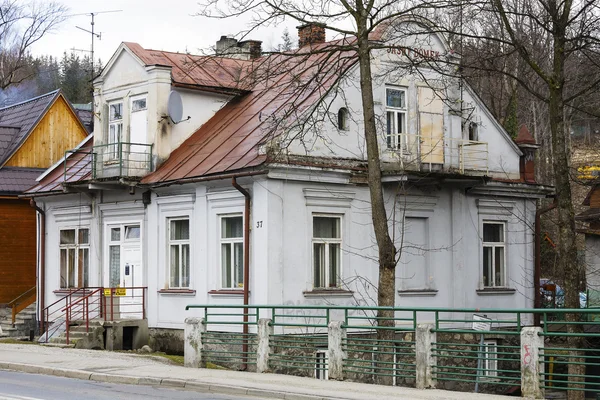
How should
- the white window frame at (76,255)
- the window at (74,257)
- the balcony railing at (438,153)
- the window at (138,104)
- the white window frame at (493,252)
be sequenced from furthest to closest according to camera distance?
1. the window at (74,257)
2. the white window frame at (76,255)
3. the white window frame at (493,252)
4. the window at (138,104)
5. the balcony railing at (438,153)

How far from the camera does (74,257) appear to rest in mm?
30969

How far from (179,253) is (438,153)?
7.56 metres

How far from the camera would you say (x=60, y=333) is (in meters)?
28.7

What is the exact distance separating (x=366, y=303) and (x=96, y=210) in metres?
9.16

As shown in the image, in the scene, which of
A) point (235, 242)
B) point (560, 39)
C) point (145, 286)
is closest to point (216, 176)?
point (235, 242)

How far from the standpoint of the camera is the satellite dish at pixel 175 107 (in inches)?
1083

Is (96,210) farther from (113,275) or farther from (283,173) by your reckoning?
(283,173)

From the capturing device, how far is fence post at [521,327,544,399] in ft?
49.5

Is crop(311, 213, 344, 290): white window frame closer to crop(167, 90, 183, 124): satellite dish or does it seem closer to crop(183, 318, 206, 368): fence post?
crop(183, 318, 206, 368): fence post

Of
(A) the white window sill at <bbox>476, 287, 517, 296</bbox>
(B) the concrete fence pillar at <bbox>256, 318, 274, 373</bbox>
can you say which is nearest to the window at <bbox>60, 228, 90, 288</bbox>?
(A) the white window sill at <bbox>476, 287, 517, 296</bbox>

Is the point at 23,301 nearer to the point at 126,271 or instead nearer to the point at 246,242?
the point at 126,271

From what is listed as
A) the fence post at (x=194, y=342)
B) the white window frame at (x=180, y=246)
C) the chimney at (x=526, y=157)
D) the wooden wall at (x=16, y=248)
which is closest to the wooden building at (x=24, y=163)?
the wooden wall at (x=16, y=248)

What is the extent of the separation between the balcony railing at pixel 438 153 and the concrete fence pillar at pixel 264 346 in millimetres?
7959

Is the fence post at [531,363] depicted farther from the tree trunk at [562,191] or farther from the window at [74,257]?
the window at [74,257]
